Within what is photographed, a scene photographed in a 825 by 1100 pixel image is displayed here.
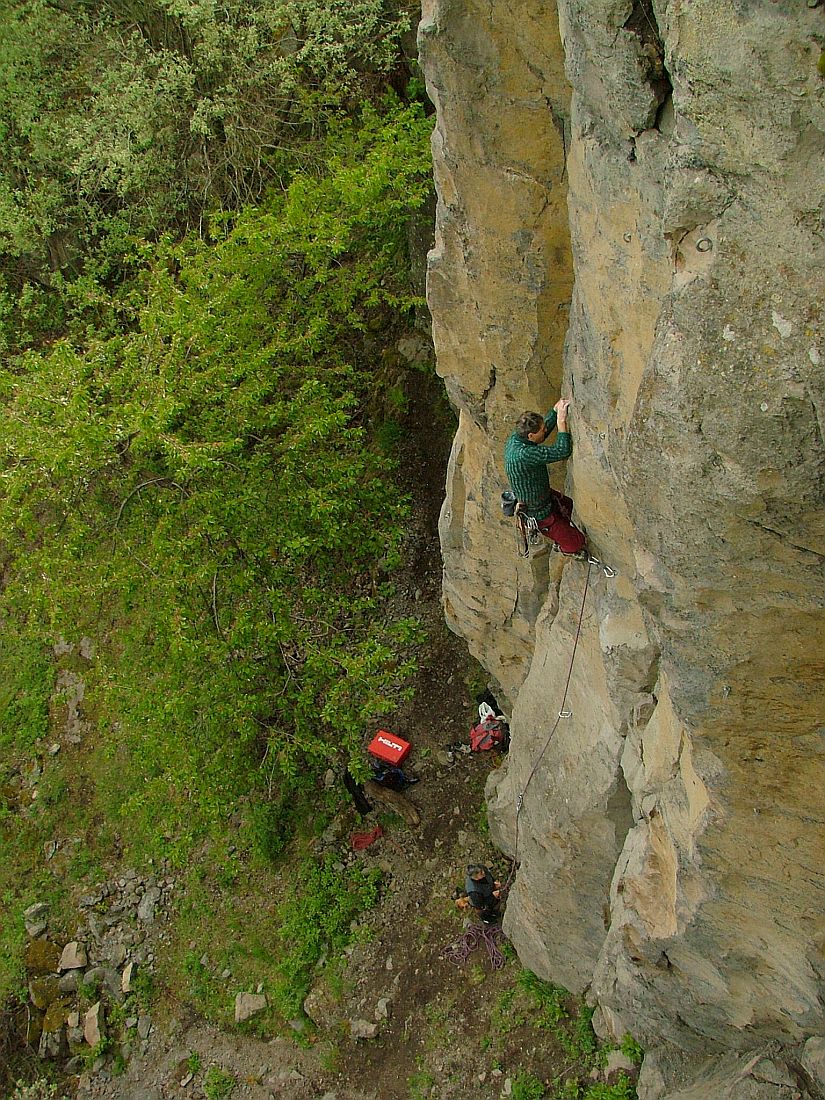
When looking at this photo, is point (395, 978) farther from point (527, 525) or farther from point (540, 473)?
point (540, 473)

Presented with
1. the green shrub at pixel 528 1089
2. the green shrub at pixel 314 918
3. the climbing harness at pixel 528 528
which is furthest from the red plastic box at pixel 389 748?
the climbing harness at pixel 528 528

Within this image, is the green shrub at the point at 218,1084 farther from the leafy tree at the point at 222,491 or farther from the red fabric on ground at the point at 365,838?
the red fabric on ground at the point at 365,838

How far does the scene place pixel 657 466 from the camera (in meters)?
4.10

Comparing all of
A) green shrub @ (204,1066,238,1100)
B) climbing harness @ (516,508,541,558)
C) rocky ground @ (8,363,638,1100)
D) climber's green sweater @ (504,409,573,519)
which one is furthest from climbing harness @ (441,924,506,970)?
climber's green sweater @ (504,409,573,519)

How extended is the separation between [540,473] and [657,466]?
2115mm

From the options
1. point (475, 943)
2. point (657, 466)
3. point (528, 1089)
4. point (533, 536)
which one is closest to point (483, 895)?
point (475, 943)

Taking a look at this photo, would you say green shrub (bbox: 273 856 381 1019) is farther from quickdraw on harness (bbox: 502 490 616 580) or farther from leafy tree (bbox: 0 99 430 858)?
quickdraw on harness (bbox: 502 490 616 580)

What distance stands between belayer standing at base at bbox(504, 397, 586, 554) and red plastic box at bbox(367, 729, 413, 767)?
5805 mm

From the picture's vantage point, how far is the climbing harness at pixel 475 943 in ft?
32.3

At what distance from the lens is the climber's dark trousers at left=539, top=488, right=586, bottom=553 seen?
629cm

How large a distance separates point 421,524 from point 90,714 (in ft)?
22.0

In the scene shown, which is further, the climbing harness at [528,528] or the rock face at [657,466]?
the climbing harness at [528,528]

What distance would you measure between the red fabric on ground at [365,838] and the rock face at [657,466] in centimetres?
265

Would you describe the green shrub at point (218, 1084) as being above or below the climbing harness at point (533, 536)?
below
